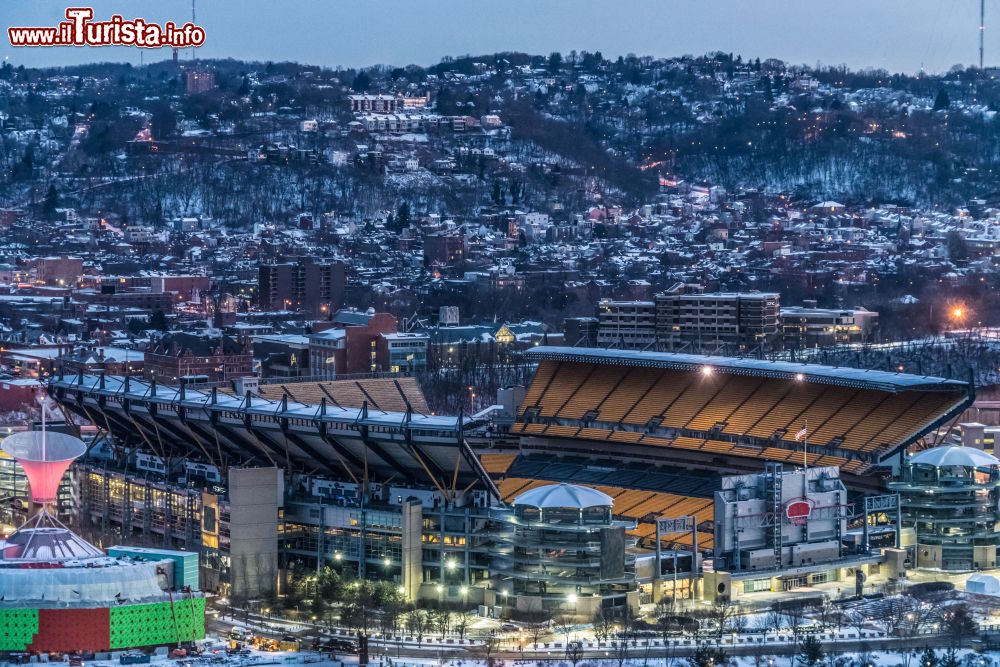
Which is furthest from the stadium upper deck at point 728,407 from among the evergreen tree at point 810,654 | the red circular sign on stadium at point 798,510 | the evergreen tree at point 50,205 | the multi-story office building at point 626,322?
the evergreen tree at point 50,205

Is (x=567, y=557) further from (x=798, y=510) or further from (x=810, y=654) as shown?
(x=810, y=654)

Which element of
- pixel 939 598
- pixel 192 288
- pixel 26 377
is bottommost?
pixel 939 598

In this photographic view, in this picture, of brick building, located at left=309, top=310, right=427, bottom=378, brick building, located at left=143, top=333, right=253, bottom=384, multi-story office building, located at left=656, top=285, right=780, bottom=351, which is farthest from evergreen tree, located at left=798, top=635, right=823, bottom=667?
multi-story office building, located at left=656, top=285, right=780, bottom=351

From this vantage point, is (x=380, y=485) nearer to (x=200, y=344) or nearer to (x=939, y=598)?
(x=939, y=598)

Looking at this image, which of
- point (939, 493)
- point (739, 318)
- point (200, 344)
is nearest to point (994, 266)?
point (739, 318)

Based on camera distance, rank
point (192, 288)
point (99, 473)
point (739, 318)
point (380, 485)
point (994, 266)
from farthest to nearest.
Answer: point (994, 266) < point (192, 288) < point (739, 318) < point (99, 473) < point (380, 485)

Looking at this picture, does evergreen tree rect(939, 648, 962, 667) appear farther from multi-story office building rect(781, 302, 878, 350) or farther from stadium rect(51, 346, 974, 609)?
multi-story office building rect(781, 302, 878, 350)

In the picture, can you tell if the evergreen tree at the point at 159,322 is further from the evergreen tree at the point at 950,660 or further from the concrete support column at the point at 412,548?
the evergreen tree at the point at 950,660
